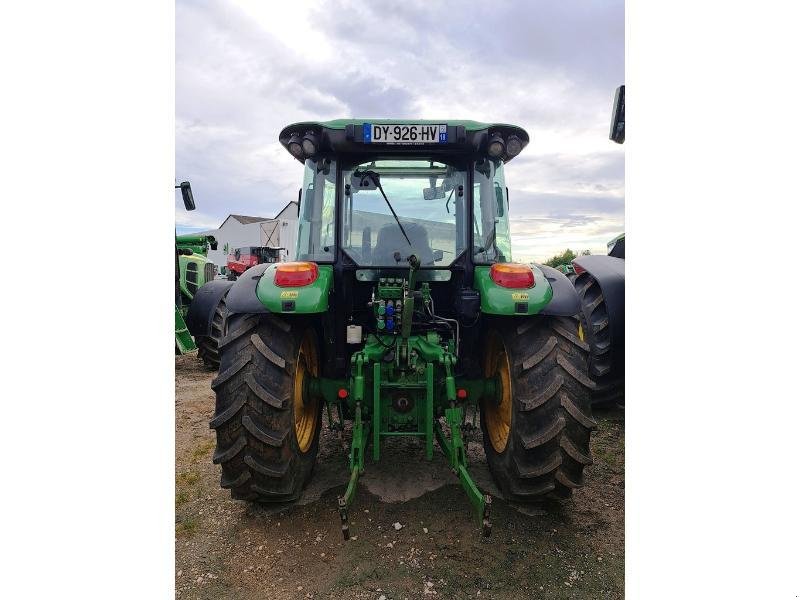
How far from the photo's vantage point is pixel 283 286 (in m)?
2.56

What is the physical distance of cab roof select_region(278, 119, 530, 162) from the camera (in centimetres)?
273

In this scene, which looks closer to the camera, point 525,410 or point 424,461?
point 525,410

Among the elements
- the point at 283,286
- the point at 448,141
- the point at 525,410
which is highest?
the point at 448,141

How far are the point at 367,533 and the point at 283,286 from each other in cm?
134

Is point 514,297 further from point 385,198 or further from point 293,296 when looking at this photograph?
point 293,296

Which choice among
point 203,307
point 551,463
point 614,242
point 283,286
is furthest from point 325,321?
point 203,307

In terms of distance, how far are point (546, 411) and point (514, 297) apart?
591 millimetres

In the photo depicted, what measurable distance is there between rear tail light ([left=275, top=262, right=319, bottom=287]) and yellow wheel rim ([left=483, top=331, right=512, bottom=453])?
113 centimetres

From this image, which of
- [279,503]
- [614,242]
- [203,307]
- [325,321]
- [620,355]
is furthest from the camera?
[203,307]

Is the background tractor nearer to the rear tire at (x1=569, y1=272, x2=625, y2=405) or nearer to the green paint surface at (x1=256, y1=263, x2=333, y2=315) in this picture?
the rear tire at (x1=569, y1=272, x2=625, y2=405)

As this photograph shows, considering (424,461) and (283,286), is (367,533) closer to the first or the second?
(424,461)

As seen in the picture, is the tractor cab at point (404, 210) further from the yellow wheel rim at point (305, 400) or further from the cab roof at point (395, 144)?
the yellow wheel rim at point (305, 400)

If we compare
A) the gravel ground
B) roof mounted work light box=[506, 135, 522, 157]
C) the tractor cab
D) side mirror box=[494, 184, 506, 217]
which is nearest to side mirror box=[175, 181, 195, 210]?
the tractor cab

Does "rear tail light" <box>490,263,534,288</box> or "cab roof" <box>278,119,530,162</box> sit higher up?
"cab roof" <box>278,119,530,162</box>
